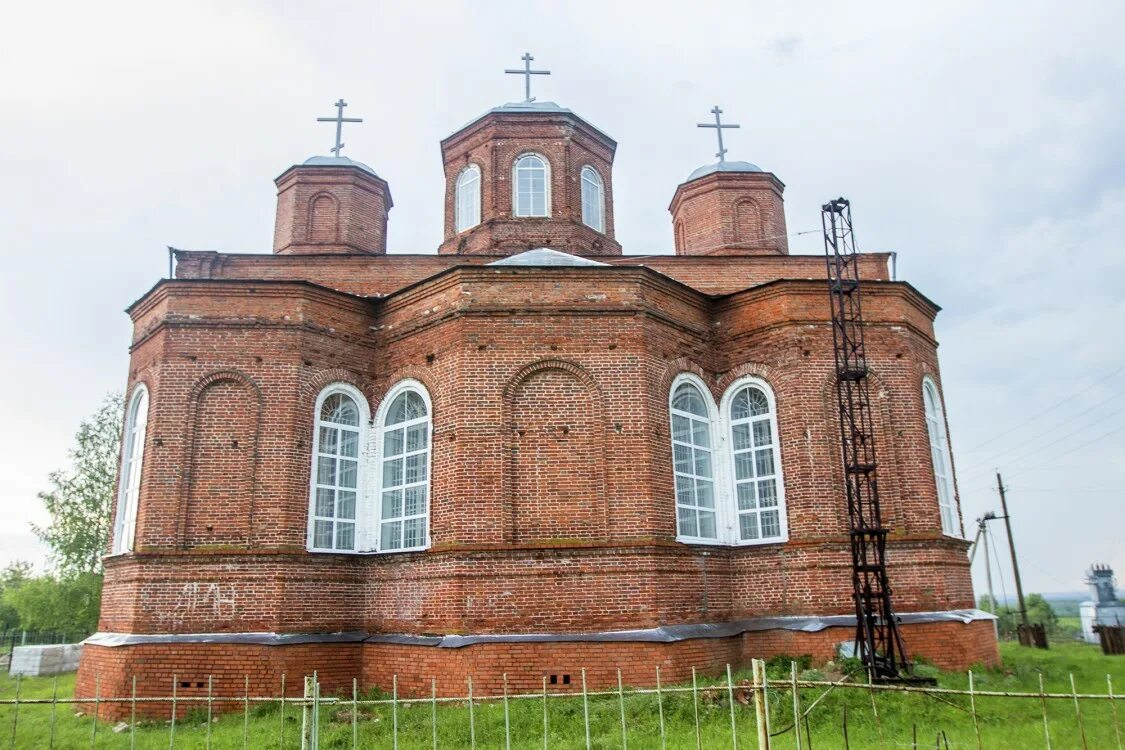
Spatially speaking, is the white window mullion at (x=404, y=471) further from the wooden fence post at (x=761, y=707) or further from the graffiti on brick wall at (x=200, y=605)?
the wooden fence post at (x=761, y=707)

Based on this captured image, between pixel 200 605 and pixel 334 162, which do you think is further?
pixel 334 162

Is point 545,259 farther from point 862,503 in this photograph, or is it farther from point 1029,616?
point 1029,616

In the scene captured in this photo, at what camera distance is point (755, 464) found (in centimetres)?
1349

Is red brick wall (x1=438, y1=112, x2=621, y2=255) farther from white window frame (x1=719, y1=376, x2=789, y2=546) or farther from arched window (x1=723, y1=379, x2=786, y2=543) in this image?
arched window (x1=723, y1=379, x2=786, y2=543)

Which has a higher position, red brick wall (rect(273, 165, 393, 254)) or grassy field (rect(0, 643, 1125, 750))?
red brick wall (rect(273, 165, 393, 254))

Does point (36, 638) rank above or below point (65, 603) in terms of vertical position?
below

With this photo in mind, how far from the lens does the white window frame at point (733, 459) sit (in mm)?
13039

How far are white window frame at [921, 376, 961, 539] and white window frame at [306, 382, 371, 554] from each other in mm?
9064

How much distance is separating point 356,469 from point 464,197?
24.6 ft

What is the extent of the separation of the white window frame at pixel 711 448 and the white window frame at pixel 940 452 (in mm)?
3471

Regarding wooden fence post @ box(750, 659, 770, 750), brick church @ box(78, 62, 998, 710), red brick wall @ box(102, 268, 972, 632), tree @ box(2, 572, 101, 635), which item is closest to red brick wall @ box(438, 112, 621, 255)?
brick church @ box(78, 62, 998, 710)

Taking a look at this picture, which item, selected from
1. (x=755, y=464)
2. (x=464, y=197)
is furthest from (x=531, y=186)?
(x=755, y=464)

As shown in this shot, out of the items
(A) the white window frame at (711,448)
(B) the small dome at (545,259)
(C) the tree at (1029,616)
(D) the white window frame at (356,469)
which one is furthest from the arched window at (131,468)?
(C) the tree at (1029,616)

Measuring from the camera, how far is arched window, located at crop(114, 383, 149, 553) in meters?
13.0
